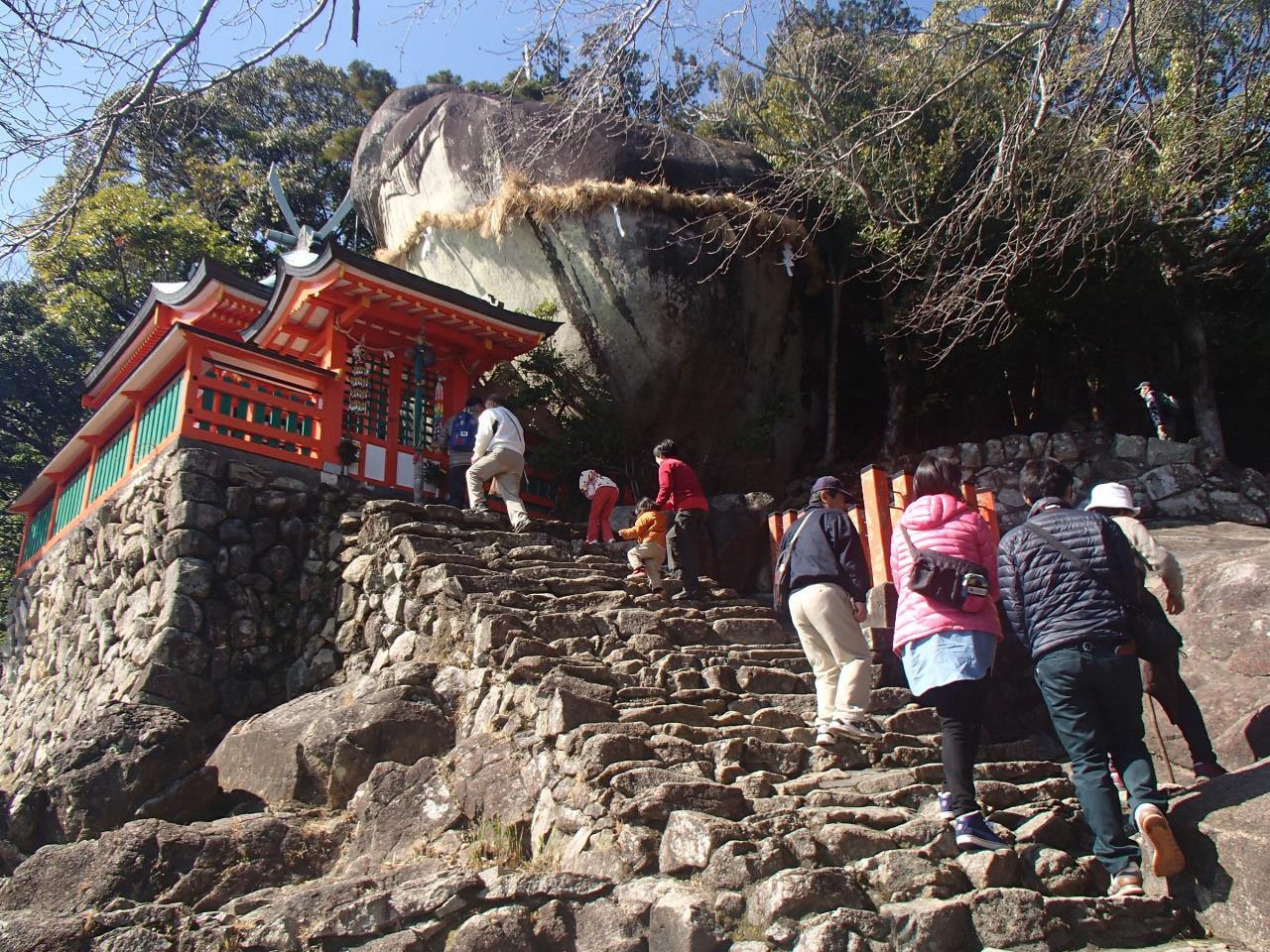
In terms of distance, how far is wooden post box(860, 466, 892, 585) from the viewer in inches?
309

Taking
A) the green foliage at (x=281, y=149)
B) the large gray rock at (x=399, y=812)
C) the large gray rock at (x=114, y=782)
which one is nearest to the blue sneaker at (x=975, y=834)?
the large gray rock at (x=399, y=812)

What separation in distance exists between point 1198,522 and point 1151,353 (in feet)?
12.3

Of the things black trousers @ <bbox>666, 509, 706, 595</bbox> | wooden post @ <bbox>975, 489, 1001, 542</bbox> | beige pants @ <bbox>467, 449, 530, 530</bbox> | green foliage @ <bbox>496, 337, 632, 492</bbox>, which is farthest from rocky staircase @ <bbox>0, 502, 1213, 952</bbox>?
green foliage @ <bbox>496, 337, 632, 492</bbox>

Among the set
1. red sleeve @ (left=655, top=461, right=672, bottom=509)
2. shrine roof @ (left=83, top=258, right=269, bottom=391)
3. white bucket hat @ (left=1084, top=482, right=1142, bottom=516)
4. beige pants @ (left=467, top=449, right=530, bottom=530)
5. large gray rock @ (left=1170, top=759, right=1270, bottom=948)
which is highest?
shrine roof @ (left=83, top=258, right=269, bottom=391)

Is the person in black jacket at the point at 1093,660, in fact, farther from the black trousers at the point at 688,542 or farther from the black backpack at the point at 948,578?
the black trousers at the point at 688,542

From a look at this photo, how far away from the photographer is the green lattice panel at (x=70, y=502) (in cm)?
1314

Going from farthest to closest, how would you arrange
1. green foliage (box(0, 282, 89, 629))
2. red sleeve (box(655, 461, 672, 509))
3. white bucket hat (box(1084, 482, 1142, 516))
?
green foliage (box(0, 282, 89, 629)) → red sleeve (box(655, 461, 672, 509)) → white bucket hat (box(1084, 482, 1142, 516))

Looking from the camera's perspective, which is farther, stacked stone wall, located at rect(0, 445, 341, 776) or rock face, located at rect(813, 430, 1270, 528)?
rock face, located at rect(813, 430, 1270, 528)

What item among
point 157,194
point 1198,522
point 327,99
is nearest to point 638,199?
point 1198,522

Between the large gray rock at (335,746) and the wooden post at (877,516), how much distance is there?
3449 millimetres

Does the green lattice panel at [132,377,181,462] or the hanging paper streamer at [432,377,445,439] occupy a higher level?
the hanging paper streamer at [432,377,445,439]

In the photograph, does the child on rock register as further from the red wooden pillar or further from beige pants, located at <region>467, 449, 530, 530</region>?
the red wooden pillar

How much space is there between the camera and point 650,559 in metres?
9.05

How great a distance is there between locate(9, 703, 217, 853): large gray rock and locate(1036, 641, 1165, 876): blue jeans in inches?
214
